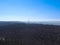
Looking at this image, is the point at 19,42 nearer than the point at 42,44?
Yes

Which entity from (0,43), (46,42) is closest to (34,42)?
(46,42)

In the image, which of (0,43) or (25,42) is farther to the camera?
(25,42)

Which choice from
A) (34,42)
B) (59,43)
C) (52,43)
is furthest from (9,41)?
(59,43)

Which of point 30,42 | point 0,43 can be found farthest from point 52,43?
point 0,43

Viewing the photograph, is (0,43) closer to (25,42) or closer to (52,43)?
(25,42)

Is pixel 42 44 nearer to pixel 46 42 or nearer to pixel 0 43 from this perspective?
pixel 46 42

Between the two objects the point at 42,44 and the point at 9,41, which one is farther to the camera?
the point at 42,44

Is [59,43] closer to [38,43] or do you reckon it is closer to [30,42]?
[38,43]
